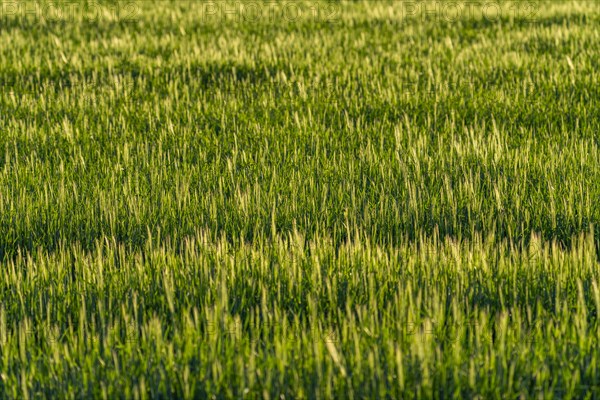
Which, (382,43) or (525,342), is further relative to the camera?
(382,43)

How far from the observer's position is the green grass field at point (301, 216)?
7.26 ft

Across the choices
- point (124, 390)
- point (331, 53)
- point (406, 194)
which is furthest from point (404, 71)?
point (124, 390)

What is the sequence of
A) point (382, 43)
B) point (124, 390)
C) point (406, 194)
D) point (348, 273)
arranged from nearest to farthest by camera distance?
point (124, 390) < point (348, 273) < point (406, 194) < point (382, 43)

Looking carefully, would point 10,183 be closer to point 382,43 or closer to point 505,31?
point 382,43

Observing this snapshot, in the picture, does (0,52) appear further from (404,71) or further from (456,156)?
(456,156)

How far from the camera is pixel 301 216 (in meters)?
3.48

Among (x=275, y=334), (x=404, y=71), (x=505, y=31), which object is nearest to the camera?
(x=275, y=334)

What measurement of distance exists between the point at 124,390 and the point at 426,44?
570 centimetres

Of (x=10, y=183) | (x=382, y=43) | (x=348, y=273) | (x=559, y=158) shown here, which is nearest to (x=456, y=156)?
(x=559, y=158)

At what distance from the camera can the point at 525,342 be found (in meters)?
2.33

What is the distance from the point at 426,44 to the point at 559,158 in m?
3.41

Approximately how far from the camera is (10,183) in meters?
3.98

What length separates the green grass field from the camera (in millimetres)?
2213

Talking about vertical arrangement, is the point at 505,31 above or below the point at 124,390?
above
